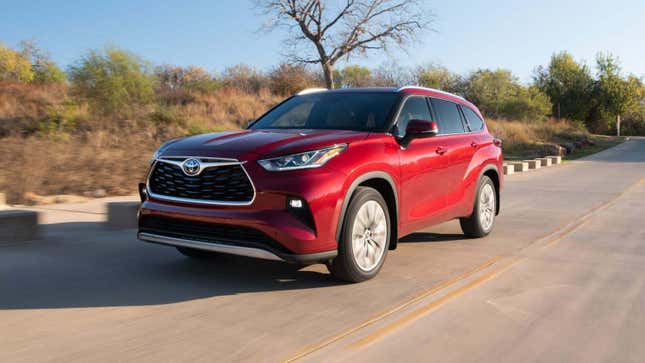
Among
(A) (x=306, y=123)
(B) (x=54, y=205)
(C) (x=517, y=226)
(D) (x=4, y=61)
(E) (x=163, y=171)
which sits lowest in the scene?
(C) (x=517, y=226)

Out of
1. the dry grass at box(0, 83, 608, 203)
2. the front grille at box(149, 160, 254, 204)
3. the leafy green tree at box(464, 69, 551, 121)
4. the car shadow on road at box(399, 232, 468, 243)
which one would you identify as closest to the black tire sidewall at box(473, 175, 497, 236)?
the car shadow on road at box(399, 232, 468, 243)

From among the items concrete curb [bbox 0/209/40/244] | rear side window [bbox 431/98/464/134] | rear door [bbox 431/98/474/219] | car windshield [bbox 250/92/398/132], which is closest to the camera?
car windshield [bbox 250/92/398/132]

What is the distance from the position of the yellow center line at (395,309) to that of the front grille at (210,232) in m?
0.84

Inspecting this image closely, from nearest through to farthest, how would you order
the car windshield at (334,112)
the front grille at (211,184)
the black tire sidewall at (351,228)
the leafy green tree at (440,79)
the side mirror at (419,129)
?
the front grille at (211,184)
the black tire sidewall at (351,228)
the side mirror at (419,129)
the car windshield at (334,112)
the leafy green tree at (440,79)

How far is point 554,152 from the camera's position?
28.0 meters

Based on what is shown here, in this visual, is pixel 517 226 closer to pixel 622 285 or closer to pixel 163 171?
pixel 622 285

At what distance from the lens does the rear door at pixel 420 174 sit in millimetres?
5699

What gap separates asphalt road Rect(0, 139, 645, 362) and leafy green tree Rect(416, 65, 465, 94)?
52.5 metres

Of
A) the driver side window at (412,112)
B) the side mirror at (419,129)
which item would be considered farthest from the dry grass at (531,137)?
the side mirror at (419,129)

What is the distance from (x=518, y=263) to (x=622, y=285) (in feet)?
3.47

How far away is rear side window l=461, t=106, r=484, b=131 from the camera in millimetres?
7441

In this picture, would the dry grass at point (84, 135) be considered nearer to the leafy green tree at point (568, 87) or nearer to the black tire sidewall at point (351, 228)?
the black tire sidewall at point (351, 228)

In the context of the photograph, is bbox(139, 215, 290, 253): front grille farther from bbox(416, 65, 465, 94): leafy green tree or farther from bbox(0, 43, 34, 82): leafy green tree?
bbox(416, 65, 465, 94): leafy green tree

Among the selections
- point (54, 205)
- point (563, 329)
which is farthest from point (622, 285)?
point (54, 205)
